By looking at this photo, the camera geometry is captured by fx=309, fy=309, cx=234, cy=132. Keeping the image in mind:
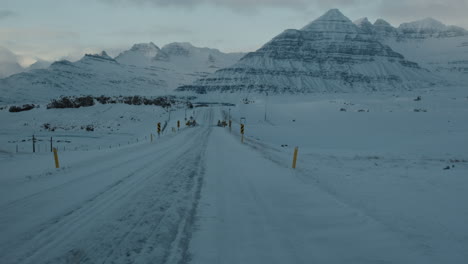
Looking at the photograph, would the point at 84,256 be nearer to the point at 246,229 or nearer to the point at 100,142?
the point at 246,229

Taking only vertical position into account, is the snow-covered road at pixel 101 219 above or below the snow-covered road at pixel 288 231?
above

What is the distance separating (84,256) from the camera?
4.61m

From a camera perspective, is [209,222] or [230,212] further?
[230,212]

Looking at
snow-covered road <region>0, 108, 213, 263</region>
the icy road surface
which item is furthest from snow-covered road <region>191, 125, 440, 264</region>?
snow-covered road <region>0, 108, 213, 263</region>

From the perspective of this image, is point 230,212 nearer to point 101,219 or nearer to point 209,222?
point 209,222

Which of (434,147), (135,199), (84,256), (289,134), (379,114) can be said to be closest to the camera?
(84,256)

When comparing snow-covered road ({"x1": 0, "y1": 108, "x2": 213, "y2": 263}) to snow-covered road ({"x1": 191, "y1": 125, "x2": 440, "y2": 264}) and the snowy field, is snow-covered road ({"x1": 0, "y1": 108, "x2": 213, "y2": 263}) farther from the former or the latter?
snow-covered road ({"x1": 191, "y1": 125, "x2": 440, "y2": 264})

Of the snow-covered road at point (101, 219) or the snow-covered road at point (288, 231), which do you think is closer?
the snow-covered road at point (101, 219)

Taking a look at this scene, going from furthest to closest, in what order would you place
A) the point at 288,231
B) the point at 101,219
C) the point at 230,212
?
the point at 230,212
the point at 101,219
the point at 288,231

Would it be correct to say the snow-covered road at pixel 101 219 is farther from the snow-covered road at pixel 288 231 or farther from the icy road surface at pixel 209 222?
the snow-covered road at pixel 288 231

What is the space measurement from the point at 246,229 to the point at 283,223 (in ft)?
2.90

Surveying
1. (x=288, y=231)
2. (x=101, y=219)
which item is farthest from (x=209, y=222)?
(x=101, y=219)

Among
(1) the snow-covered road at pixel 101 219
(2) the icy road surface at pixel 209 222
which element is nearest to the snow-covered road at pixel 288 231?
(2) the icy road surface at pixel 209 222

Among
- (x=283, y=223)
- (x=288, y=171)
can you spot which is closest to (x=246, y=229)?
(x=283, y=223)
